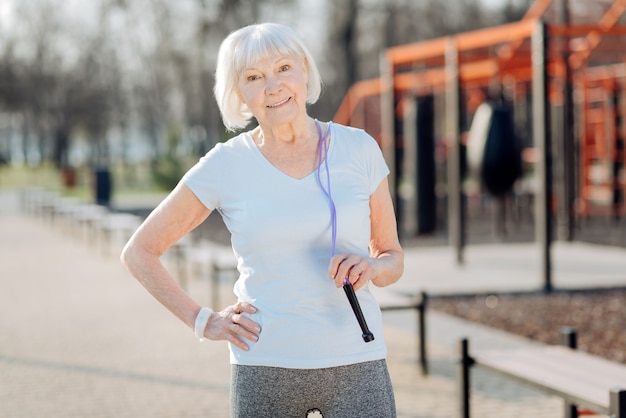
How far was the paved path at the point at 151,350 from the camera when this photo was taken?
5.60 meters

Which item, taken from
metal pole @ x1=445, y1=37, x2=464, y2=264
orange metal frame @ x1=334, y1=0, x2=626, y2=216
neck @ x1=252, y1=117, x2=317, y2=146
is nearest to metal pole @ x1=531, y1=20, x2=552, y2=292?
orange metal frame @ x1=334, y1=0, x2=626, y2=216

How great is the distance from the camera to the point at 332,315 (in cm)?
223

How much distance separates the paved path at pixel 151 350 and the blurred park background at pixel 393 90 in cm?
118

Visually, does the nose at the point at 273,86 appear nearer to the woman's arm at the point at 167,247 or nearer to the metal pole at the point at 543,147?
the woman's arm at the point at 167,247

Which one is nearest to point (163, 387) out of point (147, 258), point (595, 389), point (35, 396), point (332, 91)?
point (35, 396)

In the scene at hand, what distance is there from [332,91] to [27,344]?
3075 centimetres

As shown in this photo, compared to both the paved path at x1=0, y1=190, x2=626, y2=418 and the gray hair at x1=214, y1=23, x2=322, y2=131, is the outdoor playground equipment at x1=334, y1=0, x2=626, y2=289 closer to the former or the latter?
the paved path at x1=0, y1=190, x2=626, y2=418

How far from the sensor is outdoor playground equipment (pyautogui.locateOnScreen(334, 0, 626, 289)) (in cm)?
968

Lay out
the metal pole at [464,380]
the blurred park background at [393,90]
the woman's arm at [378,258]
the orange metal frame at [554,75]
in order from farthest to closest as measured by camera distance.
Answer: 1. the blurred park background at [393,90]
2. the orange metal frame at [554,75]
3. the metal pole at [464,380]
4. the woman's arm at [378,258]

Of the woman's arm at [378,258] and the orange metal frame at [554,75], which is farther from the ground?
the orange metal frame at [554,75]

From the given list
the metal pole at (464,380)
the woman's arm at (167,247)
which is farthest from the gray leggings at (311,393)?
the metal pole at (464,380)

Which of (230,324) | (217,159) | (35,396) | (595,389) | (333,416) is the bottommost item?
(35,396)

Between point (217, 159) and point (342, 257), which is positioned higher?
point (217, 159)

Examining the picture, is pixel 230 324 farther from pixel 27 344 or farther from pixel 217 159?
pixel 27 344
